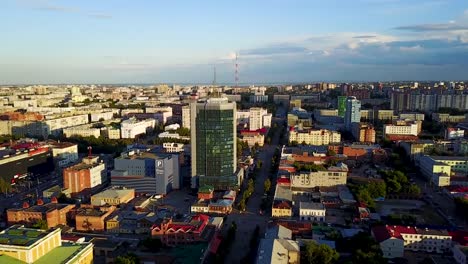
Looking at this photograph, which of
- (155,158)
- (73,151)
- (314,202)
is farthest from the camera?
(73,151)

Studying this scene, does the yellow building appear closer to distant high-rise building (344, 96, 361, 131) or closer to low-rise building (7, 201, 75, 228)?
low-rise building (7, 201, 75, 228)

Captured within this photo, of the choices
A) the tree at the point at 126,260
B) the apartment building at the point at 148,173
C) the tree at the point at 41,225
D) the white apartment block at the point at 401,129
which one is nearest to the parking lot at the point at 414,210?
the apartment building at the point at 148,173

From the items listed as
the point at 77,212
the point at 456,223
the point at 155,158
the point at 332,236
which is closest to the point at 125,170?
the point at 155,158

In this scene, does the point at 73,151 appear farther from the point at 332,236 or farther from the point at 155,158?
the point at 332,236

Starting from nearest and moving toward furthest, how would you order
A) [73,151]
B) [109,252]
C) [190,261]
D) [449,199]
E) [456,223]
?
1. [190,261]
2. [109,252]
3. [456,223]
4. [449,199]
5. [73,151]

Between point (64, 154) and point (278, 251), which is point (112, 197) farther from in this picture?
point (64, 154)

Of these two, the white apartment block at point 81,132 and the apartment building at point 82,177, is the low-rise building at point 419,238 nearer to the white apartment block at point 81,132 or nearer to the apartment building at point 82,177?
the apartment building at point 82,177

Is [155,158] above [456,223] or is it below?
above
